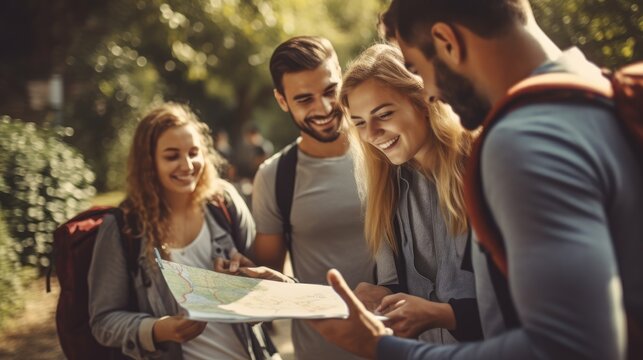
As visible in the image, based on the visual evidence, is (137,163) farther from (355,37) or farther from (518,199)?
(355,37)

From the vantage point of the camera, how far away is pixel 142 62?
17.0 meters

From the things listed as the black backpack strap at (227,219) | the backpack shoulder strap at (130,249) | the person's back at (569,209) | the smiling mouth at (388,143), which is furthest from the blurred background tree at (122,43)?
the backpack shoulder strap at (130,249)

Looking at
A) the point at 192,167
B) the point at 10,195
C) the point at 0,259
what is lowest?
the point at 0,259

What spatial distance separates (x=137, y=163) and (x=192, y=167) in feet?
1.03

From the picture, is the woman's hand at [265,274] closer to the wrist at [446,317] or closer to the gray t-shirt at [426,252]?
the gray t-shirt at [426,252]

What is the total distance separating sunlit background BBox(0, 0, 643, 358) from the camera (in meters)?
4.03

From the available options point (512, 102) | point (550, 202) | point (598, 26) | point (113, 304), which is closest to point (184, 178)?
point (113, 304)

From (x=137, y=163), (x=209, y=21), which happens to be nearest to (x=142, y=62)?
(x=209, y=21)

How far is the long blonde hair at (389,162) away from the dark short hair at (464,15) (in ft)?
2.80

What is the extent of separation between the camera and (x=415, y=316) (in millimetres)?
2014

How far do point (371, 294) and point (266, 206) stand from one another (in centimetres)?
110

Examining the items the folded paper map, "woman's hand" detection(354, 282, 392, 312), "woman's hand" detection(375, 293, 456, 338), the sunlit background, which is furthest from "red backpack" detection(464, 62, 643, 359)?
the sunlit background

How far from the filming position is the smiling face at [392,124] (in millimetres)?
2363

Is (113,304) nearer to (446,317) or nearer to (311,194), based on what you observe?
(311,194)
